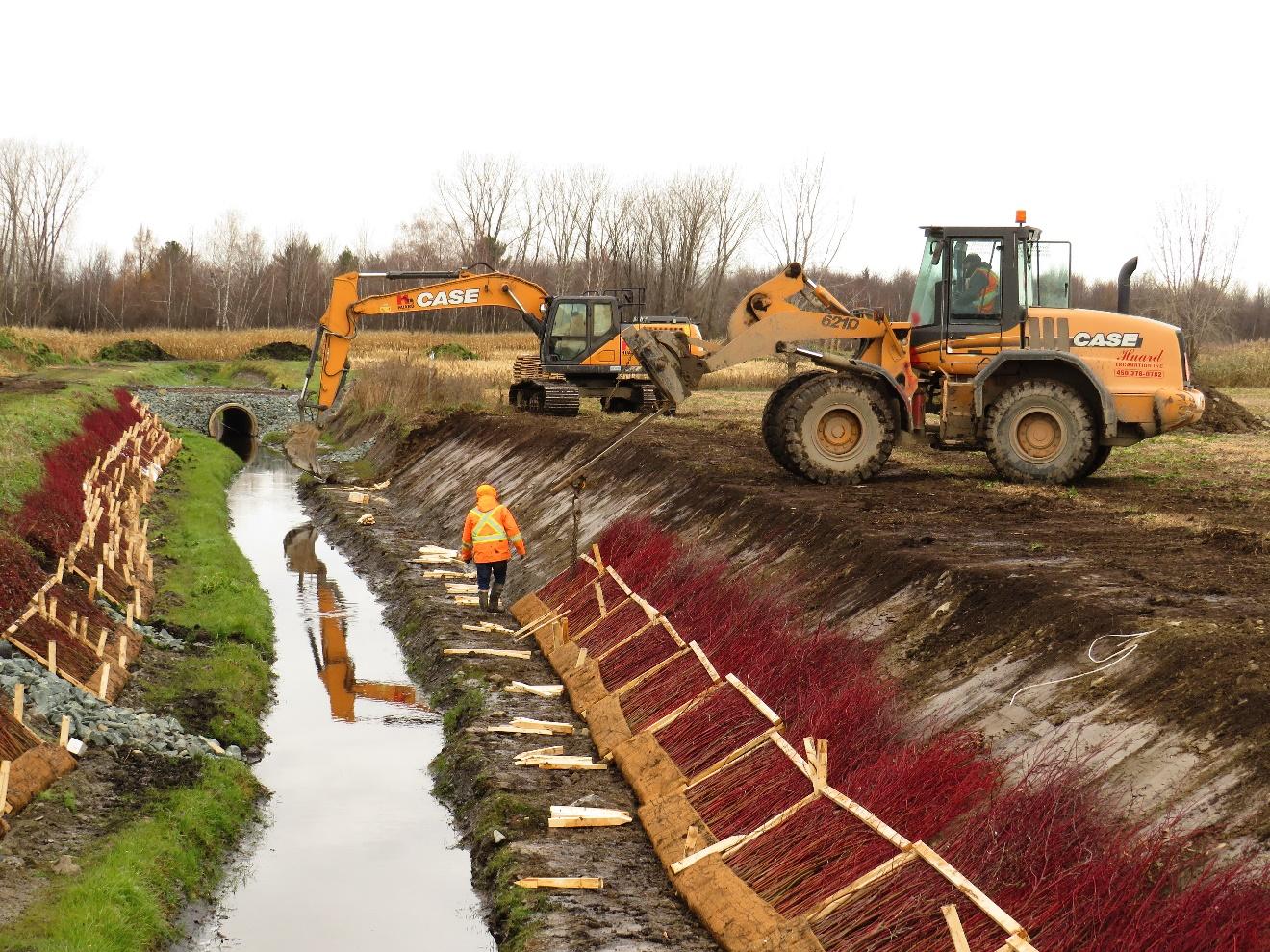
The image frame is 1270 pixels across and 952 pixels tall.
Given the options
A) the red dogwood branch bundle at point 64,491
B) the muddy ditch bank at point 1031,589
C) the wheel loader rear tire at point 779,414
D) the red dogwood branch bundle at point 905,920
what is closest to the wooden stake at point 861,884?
the red dogwood branch bundle at point 905,920

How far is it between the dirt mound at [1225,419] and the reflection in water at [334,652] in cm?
2079

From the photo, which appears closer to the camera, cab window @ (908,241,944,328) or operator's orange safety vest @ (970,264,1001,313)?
operator's orange safety vest @ (970,264,1001,313)

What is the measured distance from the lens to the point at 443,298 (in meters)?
30.7

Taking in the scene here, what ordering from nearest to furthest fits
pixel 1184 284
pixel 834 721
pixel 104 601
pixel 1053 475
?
pixel 834 721, pixel 104 601, pixel 1053 475, pixel 1184 284

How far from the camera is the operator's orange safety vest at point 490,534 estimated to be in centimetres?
1897

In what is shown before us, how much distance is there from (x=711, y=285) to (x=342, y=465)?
5025 cm

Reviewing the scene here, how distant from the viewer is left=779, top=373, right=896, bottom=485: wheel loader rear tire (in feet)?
63.4

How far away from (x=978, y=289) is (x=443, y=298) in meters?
14.5

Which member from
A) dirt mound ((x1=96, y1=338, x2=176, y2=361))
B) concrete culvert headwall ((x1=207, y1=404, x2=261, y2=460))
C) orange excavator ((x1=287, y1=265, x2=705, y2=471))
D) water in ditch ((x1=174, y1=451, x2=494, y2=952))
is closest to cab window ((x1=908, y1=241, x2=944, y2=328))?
water in ditch ((x1=174, y1=451, x2=494, y2=952))

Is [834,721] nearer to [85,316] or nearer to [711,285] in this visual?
[711,285]

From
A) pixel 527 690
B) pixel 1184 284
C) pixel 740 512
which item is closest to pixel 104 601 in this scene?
pixel 527 690

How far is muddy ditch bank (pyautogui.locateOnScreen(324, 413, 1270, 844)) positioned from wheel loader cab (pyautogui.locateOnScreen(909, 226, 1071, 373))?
211 centimetres

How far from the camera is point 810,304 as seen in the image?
20.1 meters

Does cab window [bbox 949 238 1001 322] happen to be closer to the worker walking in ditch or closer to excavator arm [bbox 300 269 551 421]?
the worker walking in ditch
